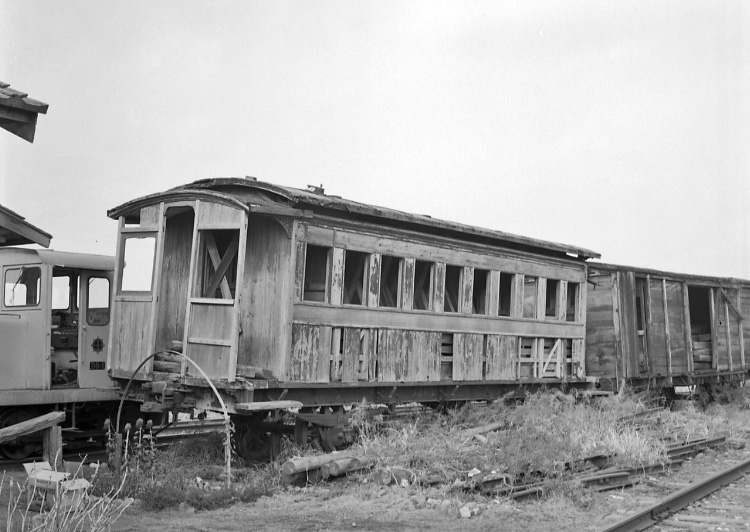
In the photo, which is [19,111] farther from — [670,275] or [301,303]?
[670,275]

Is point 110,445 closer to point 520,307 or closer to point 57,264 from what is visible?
point 57,264

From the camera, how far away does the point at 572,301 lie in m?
18.1

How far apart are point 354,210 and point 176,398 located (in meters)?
3.81

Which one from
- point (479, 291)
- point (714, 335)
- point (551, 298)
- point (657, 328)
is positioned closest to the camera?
point (479, 291)

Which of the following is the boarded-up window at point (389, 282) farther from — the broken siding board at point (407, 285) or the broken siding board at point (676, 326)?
the broken siding board at point (676, 326)

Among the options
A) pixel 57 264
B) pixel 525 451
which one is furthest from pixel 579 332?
pixel 57 264

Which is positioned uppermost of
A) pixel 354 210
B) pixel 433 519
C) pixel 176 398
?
pixel 354 210

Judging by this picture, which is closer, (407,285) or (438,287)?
(407,285)

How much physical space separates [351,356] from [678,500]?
521 centimetres

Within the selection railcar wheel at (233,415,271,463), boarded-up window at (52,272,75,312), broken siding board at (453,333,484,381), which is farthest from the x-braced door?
broken siding board at (453,333,484,381)

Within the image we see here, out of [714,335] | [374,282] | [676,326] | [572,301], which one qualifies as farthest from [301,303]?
[714,335]

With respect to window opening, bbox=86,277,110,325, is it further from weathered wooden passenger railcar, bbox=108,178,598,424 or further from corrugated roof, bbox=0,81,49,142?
corrugated roof, bbox=0,81,49,142

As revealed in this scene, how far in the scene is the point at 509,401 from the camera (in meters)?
15.7

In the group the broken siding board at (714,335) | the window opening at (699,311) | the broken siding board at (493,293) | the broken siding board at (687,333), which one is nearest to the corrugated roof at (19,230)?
the broken siding board at (493,293)
